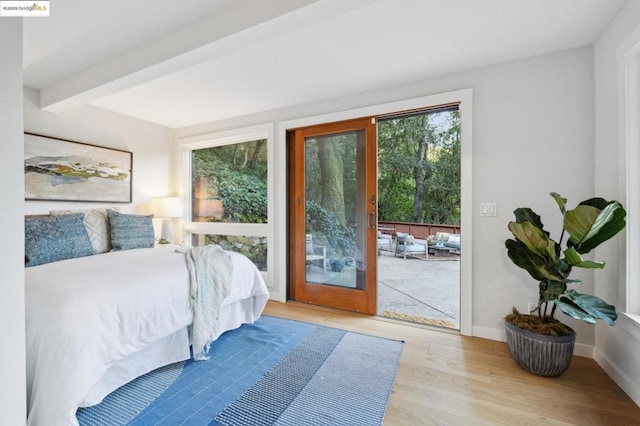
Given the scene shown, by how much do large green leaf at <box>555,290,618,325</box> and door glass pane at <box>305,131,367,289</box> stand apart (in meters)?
1.70

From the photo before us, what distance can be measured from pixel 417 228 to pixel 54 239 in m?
6.87

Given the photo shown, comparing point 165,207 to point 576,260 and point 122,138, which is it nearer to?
point 122,138

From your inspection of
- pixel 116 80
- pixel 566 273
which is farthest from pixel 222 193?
pixel 566 273

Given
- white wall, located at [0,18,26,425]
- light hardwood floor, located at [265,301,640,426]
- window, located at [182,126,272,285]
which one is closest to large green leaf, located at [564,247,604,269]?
light hardwood floor, located at [265,301,640,426]

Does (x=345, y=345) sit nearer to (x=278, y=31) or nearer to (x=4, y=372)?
(x=4, y=372)

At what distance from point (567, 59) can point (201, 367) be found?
357cm

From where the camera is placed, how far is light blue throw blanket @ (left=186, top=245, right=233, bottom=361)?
2023mm

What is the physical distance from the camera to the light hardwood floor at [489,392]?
1502mm

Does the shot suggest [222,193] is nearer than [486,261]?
No

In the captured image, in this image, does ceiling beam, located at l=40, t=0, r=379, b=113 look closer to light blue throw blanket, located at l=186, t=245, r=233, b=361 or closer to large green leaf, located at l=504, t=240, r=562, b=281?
light blue throw blanket, located at l=186, t=245, r=233, b=361

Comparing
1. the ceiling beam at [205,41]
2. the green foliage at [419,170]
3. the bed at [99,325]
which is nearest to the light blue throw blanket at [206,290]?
the bed at [99,325]

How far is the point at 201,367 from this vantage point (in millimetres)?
1959

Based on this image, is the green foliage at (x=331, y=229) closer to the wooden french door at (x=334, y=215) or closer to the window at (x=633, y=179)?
the wooden french door at (x=334, y=215)

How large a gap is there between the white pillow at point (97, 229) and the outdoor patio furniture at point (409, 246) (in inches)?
204
